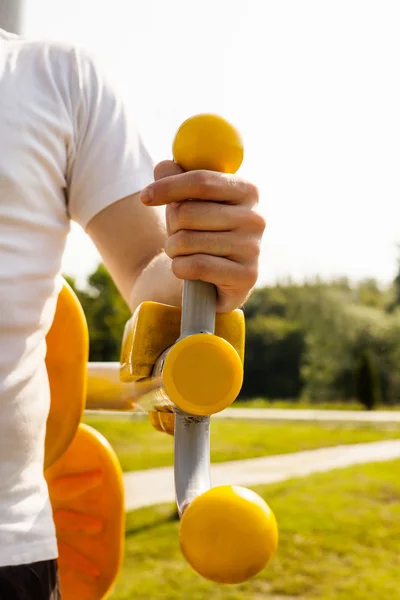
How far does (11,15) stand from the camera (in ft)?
4.06

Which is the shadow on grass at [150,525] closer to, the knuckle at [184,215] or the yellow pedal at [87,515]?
the yellow pedal at [87,515]

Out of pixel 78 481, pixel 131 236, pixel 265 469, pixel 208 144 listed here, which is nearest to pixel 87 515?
pixel 78 481

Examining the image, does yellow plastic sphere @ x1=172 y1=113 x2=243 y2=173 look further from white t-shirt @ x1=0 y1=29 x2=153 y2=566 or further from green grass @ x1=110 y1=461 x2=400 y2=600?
green grass @ x1=110 y1=461 x2=400 y2=600

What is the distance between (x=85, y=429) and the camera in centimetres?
109

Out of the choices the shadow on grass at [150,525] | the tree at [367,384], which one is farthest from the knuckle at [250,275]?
the tree at [367,384]

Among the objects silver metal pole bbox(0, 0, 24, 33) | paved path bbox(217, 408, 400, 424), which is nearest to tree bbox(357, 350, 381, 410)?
paved path bbox(217, 408, 400, 424)

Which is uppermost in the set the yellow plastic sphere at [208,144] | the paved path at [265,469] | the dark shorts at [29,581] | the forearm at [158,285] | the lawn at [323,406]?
the yellow plastic sphere at [208,144]

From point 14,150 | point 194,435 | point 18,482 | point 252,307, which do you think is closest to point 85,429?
point 18,482

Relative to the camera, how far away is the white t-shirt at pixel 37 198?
75cm

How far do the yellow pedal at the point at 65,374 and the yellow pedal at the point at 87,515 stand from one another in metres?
0.12

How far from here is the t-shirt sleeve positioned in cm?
84

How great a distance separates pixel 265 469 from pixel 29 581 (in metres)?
6.14

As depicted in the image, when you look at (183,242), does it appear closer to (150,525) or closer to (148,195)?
(148,195)

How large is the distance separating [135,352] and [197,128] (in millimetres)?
178
